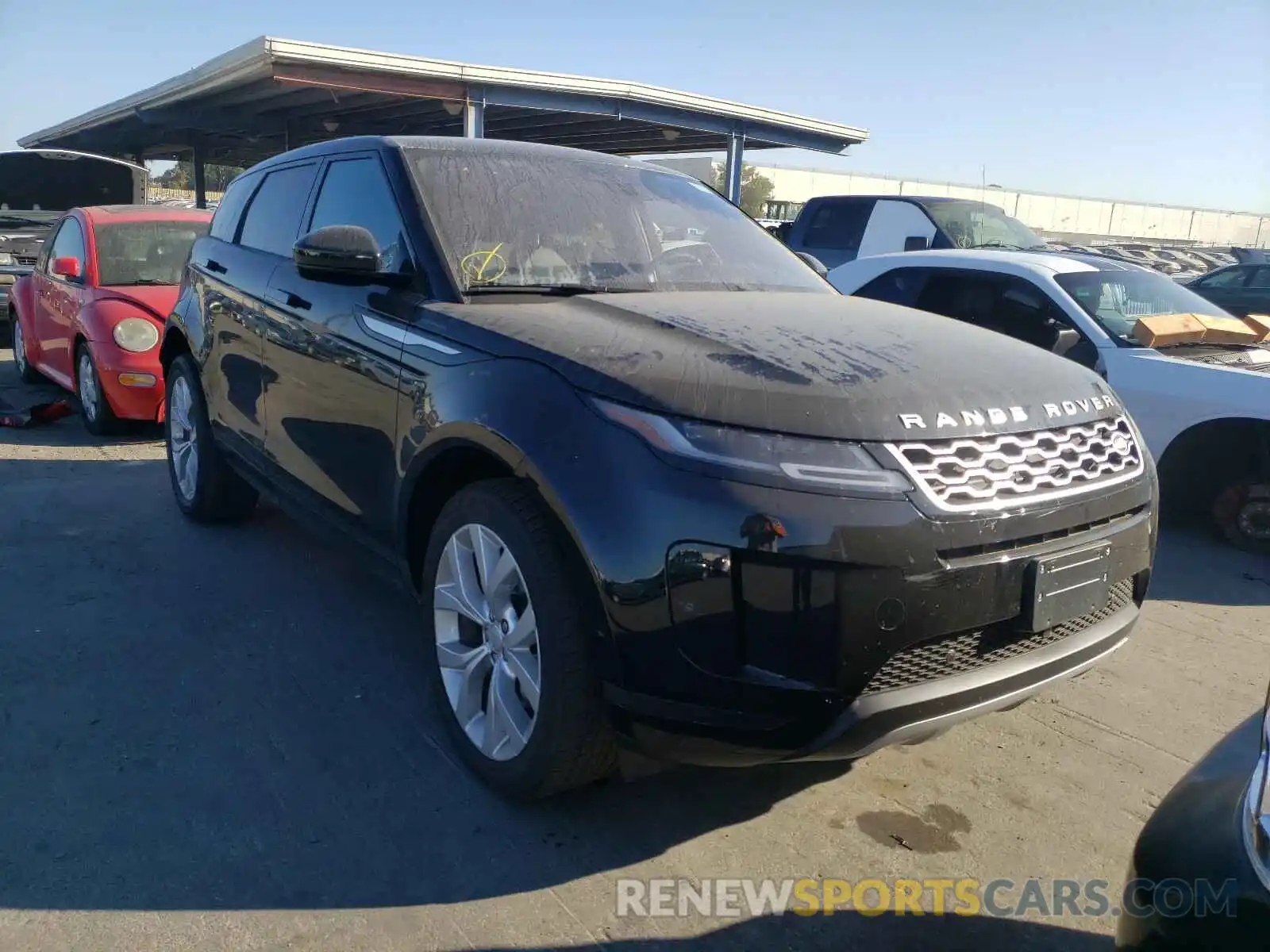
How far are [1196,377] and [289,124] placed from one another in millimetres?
19265

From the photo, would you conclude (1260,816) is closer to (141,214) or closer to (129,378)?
(129,378)

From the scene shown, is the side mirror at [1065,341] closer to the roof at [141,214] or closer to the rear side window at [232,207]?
the rear side window at [232,207]

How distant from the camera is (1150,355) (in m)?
5.69

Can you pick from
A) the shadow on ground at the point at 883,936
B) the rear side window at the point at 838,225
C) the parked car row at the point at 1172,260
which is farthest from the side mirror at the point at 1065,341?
the parked car row at the point at 1172,260

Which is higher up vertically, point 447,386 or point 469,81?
point 469,81

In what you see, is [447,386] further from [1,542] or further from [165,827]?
[1,542]

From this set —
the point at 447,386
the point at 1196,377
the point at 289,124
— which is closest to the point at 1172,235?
the point at 289,124

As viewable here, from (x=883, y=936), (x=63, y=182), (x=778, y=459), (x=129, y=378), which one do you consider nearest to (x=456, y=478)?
(x=778, y=459)

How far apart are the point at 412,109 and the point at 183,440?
1465 centimetres

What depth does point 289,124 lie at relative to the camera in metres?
20.6

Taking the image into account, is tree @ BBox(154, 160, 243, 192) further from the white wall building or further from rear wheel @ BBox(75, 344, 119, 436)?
rear wheel @ BBox(75, 344, 119, 436)

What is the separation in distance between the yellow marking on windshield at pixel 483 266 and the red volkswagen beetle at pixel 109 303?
4.65 metres

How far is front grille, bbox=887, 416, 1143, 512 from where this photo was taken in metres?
2.38


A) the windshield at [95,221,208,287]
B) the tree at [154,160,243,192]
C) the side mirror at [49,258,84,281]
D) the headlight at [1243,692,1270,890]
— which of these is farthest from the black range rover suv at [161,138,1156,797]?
the tree at [154,160,243,192]
